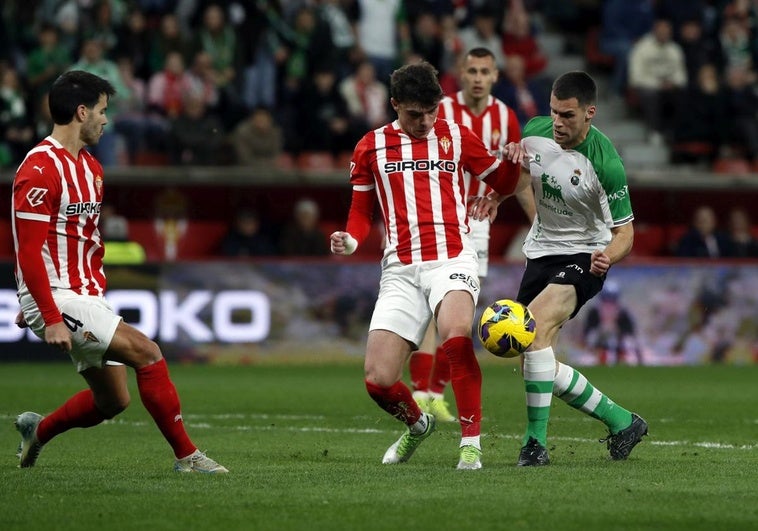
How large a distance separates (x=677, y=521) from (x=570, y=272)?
97.3 inches

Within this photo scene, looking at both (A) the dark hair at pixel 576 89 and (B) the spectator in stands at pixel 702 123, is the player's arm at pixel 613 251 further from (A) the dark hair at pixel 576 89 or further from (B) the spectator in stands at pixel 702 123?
(B) the spectator in stands at pixel 702 123

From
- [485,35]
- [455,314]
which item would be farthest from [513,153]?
[485,35]

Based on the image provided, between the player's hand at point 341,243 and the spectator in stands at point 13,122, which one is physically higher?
the spectator in stands at point 13,122

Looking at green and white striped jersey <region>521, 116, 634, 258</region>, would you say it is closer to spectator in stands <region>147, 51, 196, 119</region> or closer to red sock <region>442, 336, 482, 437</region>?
red sock <region>442, 336, 482, 437</region>

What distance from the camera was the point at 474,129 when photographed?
35.7 feet

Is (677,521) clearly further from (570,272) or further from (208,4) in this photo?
(208,4)

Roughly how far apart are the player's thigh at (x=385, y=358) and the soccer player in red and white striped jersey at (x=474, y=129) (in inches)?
116

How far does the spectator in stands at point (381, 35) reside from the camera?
19719mm

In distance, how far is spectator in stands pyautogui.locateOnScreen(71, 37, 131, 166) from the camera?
56.7 ft

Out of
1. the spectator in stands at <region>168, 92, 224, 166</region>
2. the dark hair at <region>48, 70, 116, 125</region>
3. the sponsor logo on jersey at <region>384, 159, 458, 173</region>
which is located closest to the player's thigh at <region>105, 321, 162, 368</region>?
the dark hair at <region>48, 70, 116, 125</region>

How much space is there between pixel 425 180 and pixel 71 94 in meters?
1.93

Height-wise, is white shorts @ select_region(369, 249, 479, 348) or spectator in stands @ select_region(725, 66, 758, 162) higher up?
spectator in stands @ select_region(725, 66, 758, 162)

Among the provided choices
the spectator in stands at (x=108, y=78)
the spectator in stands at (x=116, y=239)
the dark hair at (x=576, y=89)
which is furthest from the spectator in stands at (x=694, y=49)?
the dark hair at (x=576, y=89)

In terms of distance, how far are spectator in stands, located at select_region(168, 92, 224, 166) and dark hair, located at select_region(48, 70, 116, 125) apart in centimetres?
1047
